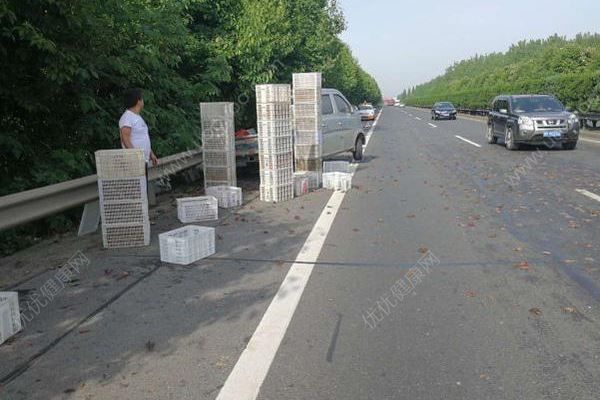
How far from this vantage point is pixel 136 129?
7496mm

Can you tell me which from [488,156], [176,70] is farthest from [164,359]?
[488,156]

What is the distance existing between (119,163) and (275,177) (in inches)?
143

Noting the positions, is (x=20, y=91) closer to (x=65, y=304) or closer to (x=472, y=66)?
(x=65, y=304)

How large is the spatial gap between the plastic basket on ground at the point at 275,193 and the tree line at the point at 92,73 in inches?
87.9

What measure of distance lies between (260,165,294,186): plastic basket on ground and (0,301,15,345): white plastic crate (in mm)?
6087

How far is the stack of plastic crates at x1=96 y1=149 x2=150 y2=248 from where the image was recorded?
6.80 meters

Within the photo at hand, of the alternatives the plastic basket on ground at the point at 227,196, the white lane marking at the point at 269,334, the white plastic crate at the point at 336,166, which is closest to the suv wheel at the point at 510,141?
the white plastic crate at the point at 336,166

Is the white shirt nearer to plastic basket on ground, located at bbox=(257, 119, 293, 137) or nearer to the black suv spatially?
plastic basket on ground, located at bbox=(257, 119, 293, 137)

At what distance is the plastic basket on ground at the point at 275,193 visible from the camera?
1002 cm

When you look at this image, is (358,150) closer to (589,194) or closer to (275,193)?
(275,193)

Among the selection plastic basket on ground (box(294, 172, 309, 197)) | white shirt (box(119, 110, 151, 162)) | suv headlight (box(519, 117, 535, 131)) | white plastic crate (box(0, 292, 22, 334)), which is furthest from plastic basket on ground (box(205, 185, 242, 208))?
suv headlight (box(519, 117, 535, 131))

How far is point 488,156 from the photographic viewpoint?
1694 cm

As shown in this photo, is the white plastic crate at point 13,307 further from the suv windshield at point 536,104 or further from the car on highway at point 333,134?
the suv windshield at point 536,104

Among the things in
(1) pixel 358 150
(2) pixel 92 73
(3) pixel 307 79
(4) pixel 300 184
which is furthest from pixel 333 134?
(2) pixel 92 73
